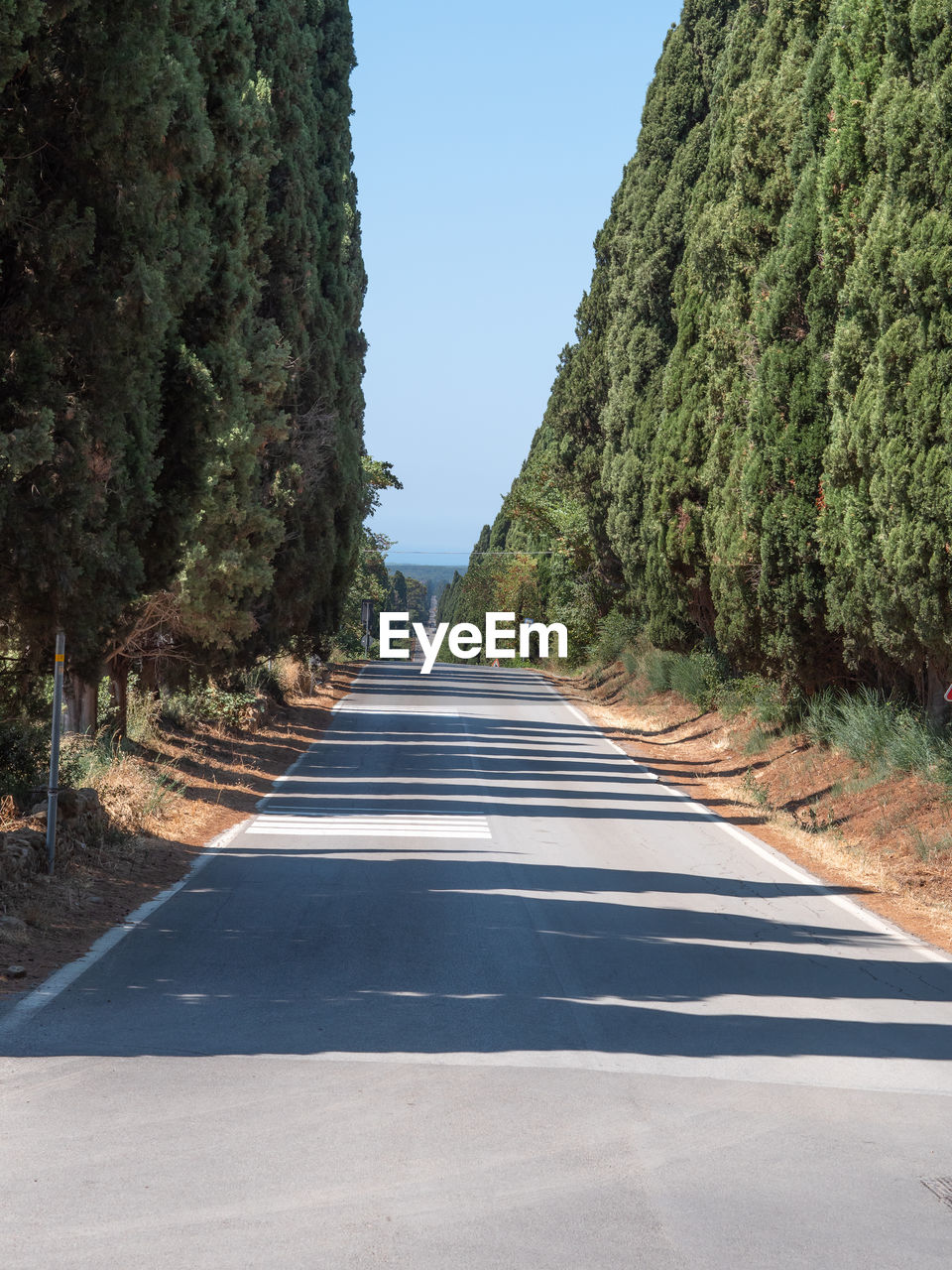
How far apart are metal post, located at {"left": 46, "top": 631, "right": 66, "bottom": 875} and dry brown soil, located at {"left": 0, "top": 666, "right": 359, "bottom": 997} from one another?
23cm

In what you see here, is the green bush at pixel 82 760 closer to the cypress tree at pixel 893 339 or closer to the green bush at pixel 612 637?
the cypress tree at pixel 893 339

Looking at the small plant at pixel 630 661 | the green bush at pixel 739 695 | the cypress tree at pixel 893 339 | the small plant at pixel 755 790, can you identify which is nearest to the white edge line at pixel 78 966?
the cypress tree at pixel 893 339

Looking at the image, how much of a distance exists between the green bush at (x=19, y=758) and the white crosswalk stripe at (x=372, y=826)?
9.14ft

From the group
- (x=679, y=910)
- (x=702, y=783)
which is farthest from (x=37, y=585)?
(x=702, y=783)

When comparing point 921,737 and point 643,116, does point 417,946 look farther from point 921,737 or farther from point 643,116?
point 643,116

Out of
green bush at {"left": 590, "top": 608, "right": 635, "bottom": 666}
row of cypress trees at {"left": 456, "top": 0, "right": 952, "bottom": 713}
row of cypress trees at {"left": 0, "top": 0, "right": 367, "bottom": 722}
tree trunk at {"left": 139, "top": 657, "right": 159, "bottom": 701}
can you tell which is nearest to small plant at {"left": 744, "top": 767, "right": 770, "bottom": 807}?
row of cypress trees at {"left": 456, "top": 0, "right": 952, "bottom": 713}

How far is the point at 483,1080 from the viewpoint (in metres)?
6.58

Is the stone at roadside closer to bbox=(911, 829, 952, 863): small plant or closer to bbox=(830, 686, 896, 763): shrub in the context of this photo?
bbox=(911, 829, 952, 863): small plant

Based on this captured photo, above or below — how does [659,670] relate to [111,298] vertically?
below

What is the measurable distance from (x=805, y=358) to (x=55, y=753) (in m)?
12.4

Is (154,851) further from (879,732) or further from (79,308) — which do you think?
(879,732)

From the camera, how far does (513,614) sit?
251ft

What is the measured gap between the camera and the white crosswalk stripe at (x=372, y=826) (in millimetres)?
16062

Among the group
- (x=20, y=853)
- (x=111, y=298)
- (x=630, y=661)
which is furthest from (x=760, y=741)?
(x=630, y=661)
